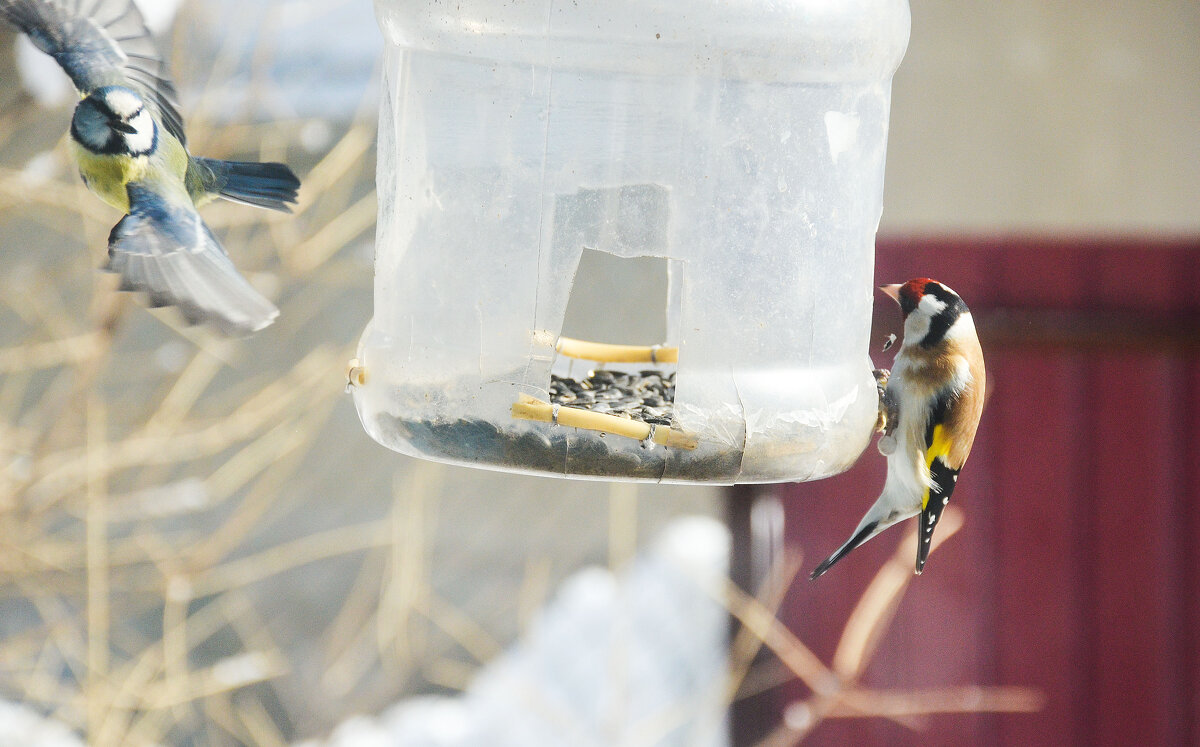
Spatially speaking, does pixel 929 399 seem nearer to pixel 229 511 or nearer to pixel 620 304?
pixel 620 304

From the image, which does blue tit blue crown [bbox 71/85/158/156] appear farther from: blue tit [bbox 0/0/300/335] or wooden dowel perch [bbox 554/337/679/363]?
wooden dowel perch [bbox 554/337/679/363]

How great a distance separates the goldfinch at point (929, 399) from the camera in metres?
1.73

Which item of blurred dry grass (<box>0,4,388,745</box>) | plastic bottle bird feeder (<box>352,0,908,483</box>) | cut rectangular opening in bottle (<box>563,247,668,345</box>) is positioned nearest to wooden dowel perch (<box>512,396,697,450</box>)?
plastic bottle bird feeder (<box>352,0,908,483</box>)

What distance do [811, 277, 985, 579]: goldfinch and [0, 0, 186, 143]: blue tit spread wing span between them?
3.51 ft

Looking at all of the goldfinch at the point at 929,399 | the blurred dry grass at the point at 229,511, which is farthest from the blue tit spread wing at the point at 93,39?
the blurred dry grass at the point at 229,511

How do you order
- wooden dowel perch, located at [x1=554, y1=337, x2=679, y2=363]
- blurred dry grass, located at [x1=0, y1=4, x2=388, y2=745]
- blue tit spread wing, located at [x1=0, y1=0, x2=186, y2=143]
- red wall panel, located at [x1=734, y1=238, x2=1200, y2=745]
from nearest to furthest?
blue tit spread wing, located at [x1=0, y1=0, x2=186, y2=143], wooden dowel perch, located at [x1=554, y1=337, x2=679, y2=363], blurred dry grass, located at [x1=0, y1=4, x2=388, y2=745], red wall panel, located at [x1=734, y1=238, x2=1200, y2=745]

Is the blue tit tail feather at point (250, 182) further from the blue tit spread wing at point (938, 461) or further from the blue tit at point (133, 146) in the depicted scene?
the blue tit spread wing at point (938, 461)

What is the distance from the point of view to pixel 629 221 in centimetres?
147

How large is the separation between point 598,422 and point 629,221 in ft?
1.04

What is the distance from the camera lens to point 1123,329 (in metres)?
3.79

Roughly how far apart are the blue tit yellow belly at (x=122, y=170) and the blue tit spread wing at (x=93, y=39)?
0.08 m

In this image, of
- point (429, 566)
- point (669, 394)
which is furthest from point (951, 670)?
point (669, 394)

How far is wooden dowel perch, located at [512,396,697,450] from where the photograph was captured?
1282 mm

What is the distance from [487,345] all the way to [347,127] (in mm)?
2426
